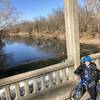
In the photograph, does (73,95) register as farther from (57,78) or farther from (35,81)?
(35,81)

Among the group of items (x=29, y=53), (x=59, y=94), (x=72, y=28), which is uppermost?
(x=72, y=28)

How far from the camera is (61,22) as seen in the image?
1609 inches

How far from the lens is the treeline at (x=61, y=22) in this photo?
31670mm

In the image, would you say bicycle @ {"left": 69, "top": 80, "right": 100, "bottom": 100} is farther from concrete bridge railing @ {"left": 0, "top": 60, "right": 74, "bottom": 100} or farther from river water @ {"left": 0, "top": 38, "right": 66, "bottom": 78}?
river water @ {"left": 0, "top": 38, "right": 66, "bottom": 78}

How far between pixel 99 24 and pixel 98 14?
1.79 meters

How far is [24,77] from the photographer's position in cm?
394

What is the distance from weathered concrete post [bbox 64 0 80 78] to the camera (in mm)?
4543

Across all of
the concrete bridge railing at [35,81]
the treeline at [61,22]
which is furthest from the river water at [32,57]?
the concrete bridge railing at [35,81]

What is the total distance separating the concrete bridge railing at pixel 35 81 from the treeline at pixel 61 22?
2695 centimetres

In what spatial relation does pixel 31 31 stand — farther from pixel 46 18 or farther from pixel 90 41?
pixel 90 41

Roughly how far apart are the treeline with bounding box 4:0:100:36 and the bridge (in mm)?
26701

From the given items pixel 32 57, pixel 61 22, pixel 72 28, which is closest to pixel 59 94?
pixel 72 28

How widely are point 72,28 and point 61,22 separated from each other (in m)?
36.6

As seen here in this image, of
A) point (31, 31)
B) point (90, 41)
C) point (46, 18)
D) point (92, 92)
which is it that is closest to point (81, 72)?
point (92, 92)
